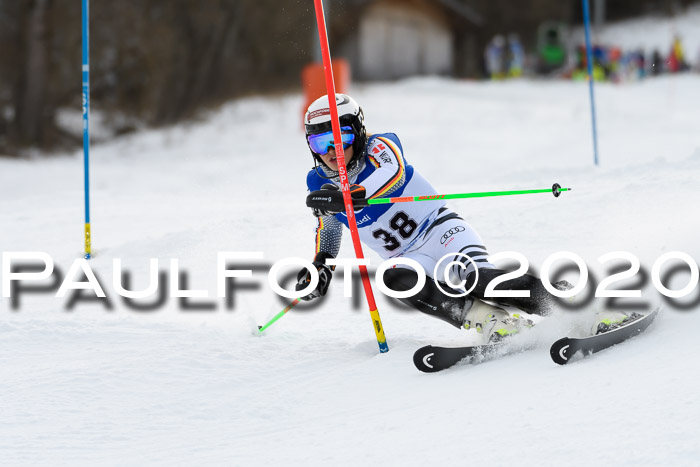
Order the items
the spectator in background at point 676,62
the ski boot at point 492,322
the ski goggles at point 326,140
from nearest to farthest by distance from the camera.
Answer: the ski boot at point 492,322 < the ski goggles at point 326,140 < the spectator in background at point 676,62

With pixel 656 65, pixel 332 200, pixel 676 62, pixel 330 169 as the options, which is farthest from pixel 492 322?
pixel 656 65

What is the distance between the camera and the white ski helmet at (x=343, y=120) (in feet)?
12.4

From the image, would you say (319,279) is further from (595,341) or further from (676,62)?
(676,62)

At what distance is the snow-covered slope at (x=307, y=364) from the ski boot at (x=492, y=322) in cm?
14

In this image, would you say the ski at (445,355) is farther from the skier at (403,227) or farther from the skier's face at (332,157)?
the skier's face at (332,157)

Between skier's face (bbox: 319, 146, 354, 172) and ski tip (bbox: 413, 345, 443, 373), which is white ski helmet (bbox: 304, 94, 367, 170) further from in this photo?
ski tip (bbox: 413, 345, 443, 373)

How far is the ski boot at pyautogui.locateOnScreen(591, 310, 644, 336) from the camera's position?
331cm

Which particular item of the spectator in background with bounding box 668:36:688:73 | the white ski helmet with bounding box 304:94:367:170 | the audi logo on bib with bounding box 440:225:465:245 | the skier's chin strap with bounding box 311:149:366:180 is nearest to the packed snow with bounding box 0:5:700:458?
the audi logo on bib with bounding box 440:225:465:245

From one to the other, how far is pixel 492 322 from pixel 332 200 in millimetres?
858

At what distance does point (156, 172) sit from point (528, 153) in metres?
5.65

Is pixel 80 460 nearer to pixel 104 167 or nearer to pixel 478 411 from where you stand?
pixel 478 411

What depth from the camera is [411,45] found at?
94.4ft

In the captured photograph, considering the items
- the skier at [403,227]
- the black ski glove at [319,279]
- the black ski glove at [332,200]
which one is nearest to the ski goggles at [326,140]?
the skier at [403,227]

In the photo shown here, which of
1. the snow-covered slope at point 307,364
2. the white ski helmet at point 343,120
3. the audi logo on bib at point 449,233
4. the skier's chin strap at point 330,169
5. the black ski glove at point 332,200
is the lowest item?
the snow-covered slope at point 307,364
